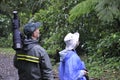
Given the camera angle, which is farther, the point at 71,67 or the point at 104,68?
the point at 104,68

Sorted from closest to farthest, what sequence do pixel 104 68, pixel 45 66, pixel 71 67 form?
pixel 45 66, pixel 71 67, pixel 104 68

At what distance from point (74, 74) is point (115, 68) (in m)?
7.30

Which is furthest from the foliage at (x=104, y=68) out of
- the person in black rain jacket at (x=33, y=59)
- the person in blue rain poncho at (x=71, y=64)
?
the person in black rain jacket at (x=33, y=59)

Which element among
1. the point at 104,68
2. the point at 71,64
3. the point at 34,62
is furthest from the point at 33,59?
the point at 104,68

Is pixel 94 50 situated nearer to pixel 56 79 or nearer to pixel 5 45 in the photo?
pixel 56 79

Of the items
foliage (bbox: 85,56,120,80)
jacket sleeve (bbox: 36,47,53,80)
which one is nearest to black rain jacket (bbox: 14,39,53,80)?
jacket sleeve (bbox: 36,47,53,80)

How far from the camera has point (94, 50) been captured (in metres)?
16.4

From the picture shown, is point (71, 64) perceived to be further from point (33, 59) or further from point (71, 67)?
point (33, 59)

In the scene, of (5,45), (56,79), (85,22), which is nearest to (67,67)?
(56,79)

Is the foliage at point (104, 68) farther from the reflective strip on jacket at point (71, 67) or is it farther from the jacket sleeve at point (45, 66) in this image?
the jacket sleeve at point (45, 66)

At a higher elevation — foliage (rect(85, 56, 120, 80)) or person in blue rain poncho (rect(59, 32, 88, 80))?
person in blue rain poncho (rect(59, 32, 88, 80))

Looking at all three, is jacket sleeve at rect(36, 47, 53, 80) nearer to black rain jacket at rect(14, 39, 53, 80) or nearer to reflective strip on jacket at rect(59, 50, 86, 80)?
black rain jacket at rect(14, 39, 53, 80)

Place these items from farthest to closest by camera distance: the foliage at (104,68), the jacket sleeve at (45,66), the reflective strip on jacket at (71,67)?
the foliage at (104,68)
the reflective strip on jacket at (71,67)
the jacket sleeve at (45,66)

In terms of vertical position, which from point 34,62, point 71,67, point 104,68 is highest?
point 34,62
